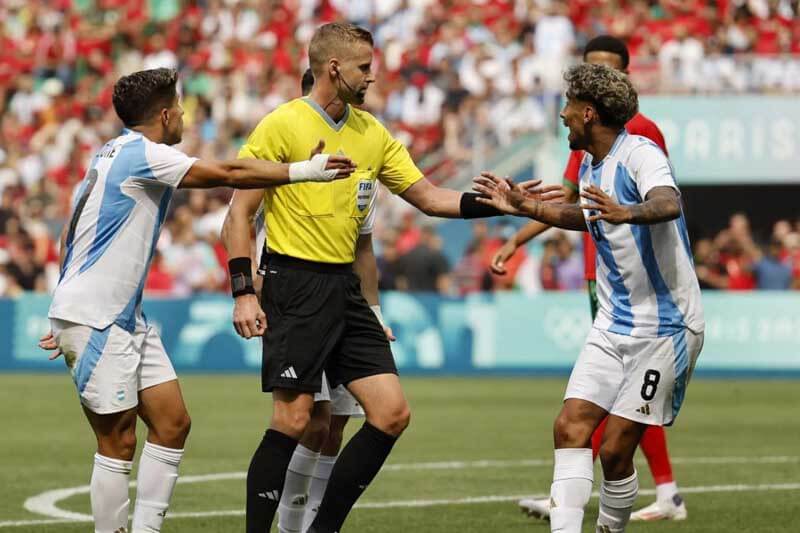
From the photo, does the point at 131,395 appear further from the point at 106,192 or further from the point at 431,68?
the point at 431,68

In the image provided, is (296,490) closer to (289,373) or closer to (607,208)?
(289,373)

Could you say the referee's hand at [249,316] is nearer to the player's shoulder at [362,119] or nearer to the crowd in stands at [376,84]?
the player's shoulder at [362,119]

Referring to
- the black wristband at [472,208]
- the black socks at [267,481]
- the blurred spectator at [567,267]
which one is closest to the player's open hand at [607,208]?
the black wristband at [472,208]

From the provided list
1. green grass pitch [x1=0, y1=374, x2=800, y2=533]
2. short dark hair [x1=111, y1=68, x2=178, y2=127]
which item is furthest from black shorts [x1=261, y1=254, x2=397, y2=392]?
green grass pitch [x1=0, y1=374, x2=800, y2=533]

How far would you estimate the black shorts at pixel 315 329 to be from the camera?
273 inches

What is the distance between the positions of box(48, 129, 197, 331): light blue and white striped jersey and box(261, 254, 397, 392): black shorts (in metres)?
0.65

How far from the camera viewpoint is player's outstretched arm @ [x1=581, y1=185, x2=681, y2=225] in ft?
20.8

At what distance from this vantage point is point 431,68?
85.0ft

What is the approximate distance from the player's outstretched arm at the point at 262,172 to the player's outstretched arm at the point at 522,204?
741 mm

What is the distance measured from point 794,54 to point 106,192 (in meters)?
18.2

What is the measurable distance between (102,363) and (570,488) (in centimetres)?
218

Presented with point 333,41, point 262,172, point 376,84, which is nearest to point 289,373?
point 262,172

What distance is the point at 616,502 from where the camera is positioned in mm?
7027

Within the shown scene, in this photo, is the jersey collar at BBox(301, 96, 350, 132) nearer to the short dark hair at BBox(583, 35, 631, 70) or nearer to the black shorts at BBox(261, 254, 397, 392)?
the black shorts at BBox(261, 254, 397, 392)
